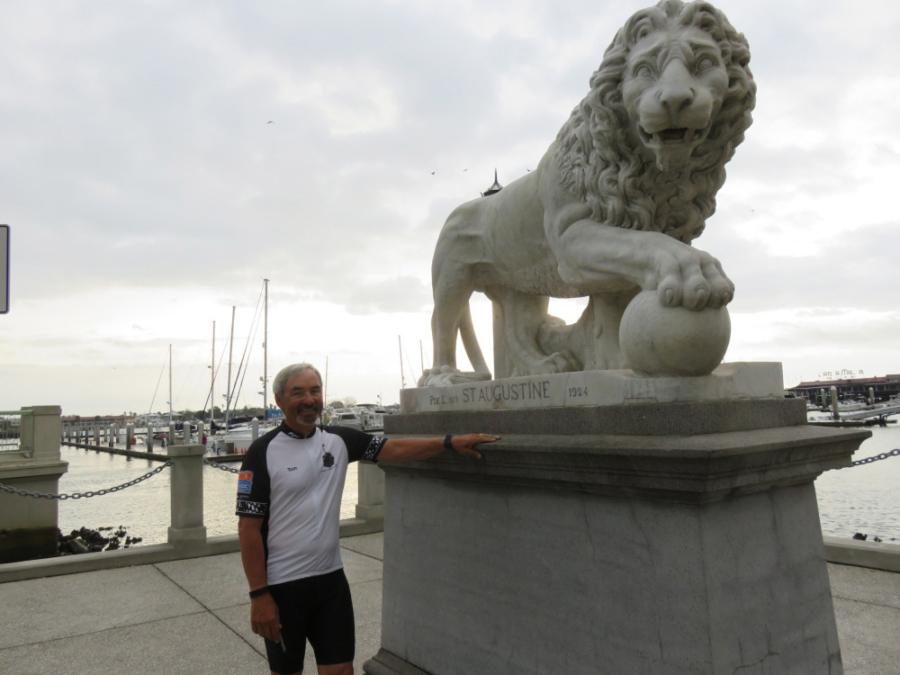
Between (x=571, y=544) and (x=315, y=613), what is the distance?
3.46ft

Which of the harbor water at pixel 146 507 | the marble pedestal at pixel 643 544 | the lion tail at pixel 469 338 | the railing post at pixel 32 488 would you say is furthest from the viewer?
the harbor water at pixel 146 507

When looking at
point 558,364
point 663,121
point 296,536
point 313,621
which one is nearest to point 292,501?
point 296,536

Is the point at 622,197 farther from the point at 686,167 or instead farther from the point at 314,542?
the point at 314,542

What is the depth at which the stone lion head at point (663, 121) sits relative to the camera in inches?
98.4

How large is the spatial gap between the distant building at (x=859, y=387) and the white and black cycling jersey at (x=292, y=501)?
192 ft

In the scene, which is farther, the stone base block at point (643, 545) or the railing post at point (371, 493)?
the railing post at point (371, 493)

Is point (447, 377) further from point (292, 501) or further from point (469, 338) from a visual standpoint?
point (292, 501)

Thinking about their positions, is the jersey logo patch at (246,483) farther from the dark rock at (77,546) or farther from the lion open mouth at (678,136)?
the dark rock at (77,546)

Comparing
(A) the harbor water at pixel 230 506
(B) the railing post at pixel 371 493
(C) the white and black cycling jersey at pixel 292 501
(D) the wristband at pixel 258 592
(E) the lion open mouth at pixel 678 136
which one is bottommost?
(A) the harbor water at pixel 230 506

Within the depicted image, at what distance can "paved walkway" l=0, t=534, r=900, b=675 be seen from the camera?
12.5ft

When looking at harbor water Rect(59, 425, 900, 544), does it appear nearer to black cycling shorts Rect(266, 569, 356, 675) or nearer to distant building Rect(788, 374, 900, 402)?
black cycling shorts Rect(266, 569, 356, 675)

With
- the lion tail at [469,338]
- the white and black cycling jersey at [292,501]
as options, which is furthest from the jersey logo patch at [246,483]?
the lion tail at [469,338]

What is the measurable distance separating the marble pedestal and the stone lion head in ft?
3.01

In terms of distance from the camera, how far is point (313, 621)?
2613 millimetres
